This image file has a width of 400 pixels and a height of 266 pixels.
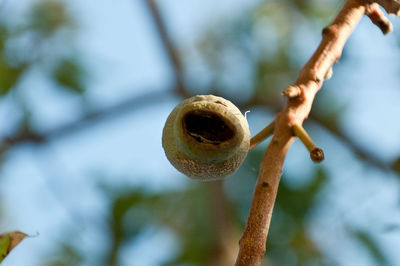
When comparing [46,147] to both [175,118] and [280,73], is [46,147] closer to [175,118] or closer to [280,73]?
[280,73]

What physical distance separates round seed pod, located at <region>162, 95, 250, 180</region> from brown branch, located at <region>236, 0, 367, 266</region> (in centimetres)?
8

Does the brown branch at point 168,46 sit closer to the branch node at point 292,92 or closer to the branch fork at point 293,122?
the branch fork at point 293,122

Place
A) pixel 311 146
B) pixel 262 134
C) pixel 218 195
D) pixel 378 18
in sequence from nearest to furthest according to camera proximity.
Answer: pixel 311 146, pixel 262 134, pixel 378 18, pixel 218 195

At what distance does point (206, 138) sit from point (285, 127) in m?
0.19

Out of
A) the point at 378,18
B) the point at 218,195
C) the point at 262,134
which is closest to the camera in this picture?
the point at 262,134

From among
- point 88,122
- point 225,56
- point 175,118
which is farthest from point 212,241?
point 175,118

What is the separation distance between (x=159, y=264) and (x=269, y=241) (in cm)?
76

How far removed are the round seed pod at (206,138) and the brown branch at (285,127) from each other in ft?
0.27

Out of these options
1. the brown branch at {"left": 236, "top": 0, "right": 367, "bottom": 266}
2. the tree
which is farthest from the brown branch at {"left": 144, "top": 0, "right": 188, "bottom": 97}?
the brown branch at {"left": 236, "top": 0, "right": 367, "bottom": 266}

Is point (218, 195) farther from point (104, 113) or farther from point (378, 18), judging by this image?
point (378, 18)

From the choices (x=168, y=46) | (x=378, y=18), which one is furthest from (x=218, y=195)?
(x=378, y=18)

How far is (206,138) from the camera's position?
1.25 metres

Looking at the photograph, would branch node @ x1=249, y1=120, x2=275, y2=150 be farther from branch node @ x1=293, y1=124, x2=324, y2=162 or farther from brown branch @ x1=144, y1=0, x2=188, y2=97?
brown branch @ x1=144, y1=0, x2=188, y2=97

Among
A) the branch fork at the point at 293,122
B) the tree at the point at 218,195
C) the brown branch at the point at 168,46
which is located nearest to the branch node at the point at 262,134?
the branch fork at the point at 293,122
